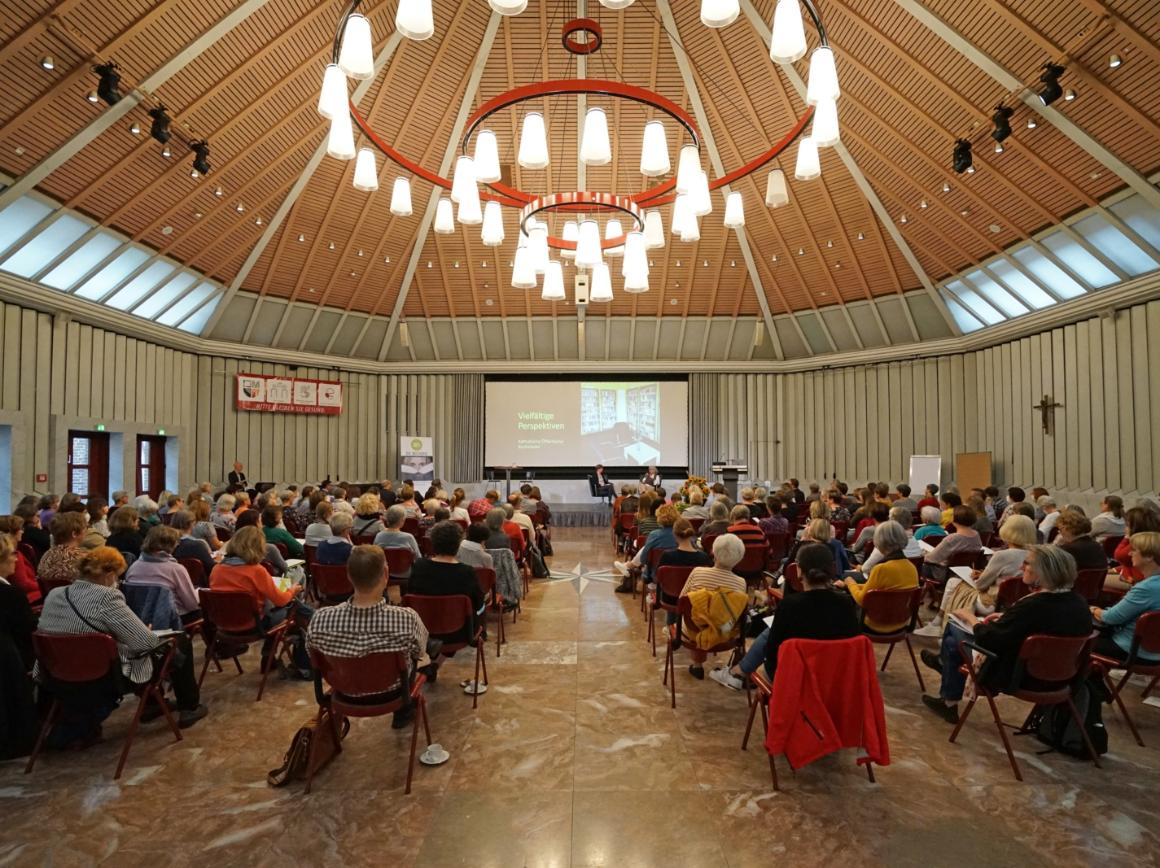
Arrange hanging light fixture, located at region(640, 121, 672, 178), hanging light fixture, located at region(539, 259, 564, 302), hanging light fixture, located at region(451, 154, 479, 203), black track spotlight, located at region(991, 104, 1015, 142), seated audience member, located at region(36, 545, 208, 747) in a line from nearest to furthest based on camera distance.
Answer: seated audience member, located at region(36, 545, 208, 747) < hanging light fixture, located at region(640, 121, 672, 178) < hanging light fixture, located at region(451, 154, 479, 203) < hanging light fixture, located at region(539, 259, 564, 302) < black track spotlight, located at region(991, 104, 1015, 142)

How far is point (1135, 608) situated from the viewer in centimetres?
383

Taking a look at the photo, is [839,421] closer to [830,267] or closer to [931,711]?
[830,267]

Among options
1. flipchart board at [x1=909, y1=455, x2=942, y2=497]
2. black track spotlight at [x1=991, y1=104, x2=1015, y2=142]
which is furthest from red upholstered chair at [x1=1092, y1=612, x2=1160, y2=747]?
flipchart board at [x1=909, y1=455, x2=942, y2=497]

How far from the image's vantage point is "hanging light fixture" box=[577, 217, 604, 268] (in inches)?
262

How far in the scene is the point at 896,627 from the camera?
4637 millimetres

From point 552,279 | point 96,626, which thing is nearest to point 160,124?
point 552,279

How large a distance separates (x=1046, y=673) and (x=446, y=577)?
3.41 m

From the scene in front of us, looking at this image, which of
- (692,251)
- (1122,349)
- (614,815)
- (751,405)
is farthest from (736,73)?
(614,815)

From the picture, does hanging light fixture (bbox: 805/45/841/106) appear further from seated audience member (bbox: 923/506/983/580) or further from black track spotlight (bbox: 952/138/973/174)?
black track spotlight (bbox: 952/138/973/174)

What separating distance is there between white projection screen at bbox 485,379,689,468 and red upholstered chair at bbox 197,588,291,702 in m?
13.1

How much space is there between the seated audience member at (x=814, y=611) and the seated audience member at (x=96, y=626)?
3.30 metres

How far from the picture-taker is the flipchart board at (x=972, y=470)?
1380cm

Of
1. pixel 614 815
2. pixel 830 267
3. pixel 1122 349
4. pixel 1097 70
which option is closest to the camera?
pixel 614 815

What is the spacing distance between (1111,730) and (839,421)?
44.5ft
